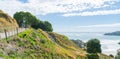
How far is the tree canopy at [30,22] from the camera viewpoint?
553ft

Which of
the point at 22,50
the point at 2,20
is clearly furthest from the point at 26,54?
the point at 2,20

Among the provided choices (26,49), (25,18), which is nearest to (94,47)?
(25,18)

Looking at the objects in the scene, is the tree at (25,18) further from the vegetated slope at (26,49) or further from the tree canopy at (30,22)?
the vegetated slope at (26,49)

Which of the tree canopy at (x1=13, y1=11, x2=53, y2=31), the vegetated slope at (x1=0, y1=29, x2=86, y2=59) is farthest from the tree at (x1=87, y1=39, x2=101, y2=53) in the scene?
the vegetated slope at (x1=0, y1=29, x2=86, y2=59)

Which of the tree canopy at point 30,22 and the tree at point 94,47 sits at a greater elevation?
the tree canopy at point 30,22

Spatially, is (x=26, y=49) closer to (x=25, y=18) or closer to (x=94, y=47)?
(x=94, y=47)

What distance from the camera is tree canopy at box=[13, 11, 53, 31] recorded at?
168500 millimetres

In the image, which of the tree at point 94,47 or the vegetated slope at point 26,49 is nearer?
the vegetated slope at point 26,49

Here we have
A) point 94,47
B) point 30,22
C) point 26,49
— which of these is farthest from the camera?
point 30,22

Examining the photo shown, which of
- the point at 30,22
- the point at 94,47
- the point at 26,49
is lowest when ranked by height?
the point at 94,47

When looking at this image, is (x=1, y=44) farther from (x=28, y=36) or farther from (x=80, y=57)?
(x=80, y=57)

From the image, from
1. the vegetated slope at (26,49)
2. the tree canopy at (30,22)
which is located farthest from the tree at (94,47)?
the vegetated slope at (26,49)

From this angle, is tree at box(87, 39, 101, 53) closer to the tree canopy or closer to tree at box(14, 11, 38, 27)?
the tree canopy

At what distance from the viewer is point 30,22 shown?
567ft
